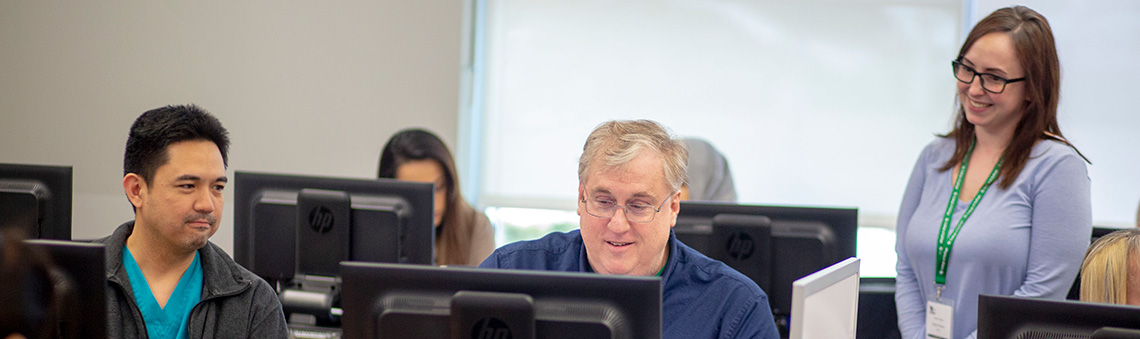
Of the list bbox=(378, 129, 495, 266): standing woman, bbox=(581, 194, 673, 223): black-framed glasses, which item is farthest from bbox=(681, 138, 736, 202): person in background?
bbox=(581, 194, 673, 223): black-framed glasses

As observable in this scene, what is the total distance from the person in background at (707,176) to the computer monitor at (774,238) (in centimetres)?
123

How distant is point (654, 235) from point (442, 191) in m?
1.65

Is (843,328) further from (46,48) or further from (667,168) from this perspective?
(46,48)

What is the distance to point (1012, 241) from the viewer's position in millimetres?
2230

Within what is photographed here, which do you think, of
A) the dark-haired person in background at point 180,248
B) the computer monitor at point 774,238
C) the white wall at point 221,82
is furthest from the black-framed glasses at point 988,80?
the white wall at point 221,82

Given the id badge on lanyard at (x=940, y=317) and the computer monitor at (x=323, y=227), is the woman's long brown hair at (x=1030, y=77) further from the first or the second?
the computer monitor at (x=323, y=227)

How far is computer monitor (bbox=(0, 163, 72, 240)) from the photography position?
7.26 feet

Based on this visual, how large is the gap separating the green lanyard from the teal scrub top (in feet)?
5.79

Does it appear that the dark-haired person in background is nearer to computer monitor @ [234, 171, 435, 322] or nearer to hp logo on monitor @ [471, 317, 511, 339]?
computer monitor @ [234, 171, 435, 322]

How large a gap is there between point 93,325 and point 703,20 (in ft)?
11.3

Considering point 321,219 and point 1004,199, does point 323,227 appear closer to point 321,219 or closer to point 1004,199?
point 321,219

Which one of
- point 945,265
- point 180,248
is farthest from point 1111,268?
point 180,248

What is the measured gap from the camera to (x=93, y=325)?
147 centimetres

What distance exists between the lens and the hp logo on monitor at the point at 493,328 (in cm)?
127
